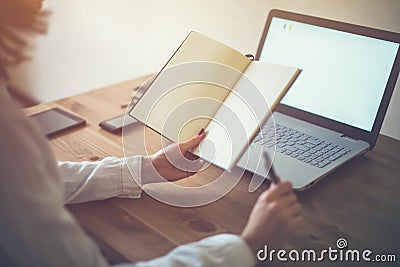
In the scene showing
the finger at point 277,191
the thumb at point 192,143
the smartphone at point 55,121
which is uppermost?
the finger at point 277,191

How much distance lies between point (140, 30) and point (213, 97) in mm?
711

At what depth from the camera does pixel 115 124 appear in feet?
3.47

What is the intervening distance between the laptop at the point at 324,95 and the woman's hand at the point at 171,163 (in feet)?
0.36

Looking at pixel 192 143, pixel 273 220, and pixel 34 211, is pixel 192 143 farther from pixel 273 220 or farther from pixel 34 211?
pixel 34 211

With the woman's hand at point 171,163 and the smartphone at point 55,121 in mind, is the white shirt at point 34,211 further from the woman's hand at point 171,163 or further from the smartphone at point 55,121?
Answer: the smartphone at point 55,121

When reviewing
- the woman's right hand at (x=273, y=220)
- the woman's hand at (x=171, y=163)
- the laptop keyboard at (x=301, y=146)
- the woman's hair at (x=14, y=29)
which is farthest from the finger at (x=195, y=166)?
the woman's hair at (x=14, y=29)

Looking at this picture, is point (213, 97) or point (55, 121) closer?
point (213, 97)

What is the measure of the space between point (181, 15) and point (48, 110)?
482 millimetres

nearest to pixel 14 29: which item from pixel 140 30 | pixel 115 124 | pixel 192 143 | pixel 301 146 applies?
pixel 192 143

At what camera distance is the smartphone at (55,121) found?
1.02 meters

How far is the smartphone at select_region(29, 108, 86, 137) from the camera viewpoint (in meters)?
1.02

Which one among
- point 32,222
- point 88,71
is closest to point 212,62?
point 32,222

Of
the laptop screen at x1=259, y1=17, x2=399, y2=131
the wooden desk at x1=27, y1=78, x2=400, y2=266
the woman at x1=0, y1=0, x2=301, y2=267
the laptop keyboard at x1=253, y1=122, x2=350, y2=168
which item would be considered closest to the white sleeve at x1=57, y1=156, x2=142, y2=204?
the wooden desk at x1=27, y1=78, x2=400, y2=266

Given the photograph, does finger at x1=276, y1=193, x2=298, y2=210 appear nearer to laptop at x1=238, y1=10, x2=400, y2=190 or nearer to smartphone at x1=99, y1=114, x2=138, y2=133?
laptop at x1=238, y1=10, x2=400, y2=190
